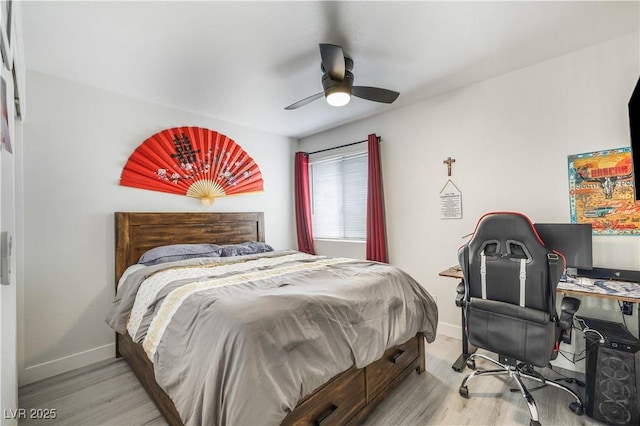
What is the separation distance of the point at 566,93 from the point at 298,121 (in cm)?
276

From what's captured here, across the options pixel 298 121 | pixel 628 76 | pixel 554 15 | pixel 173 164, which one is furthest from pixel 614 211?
pixel 173 164

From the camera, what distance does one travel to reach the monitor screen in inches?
81.7

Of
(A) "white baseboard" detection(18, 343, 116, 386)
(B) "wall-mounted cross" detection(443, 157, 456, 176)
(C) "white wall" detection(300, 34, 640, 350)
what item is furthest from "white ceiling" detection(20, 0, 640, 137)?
(A) "white baseboard" detection(18, 343, 116, 386)

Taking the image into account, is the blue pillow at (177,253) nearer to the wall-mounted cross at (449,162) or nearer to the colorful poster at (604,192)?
the wall-mounted cross at (449,162)

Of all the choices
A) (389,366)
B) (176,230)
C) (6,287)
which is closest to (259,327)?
(6,287)

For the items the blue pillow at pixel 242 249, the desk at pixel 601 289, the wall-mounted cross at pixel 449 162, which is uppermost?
the wall-mounted cross at pixel 449 162

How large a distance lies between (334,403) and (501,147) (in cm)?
261

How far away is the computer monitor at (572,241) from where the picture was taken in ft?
6.81

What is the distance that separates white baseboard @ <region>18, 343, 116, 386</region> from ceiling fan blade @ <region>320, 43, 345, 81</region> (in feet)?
10.4

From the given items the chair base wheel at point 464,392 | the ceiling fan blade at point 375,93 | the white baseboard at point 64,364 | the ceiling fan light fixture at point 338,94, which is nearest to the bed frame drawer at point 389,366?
the chair base wheel at point 464,392

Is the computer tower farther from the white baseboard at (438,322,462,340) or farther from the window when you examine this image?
the window

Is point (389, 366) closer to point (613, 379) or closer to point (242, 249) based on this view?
point (613, 379)

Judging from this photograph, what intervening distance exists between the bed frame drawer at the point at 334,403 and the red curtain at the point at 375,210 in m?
1.90

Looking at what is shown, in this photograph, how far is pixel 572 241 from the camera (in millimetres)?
2129
